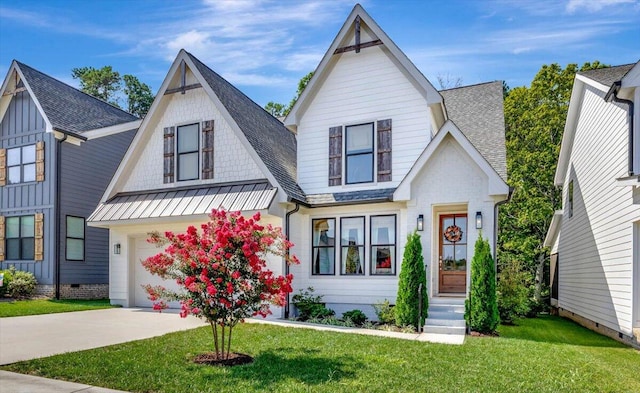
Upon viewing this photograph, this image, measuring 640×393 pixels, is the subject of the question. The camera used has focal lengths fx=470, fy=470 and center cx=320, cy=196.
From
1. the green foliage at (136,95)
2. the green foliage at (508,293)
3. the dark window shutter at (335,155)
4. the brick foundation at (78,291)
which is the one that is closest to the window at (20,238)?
the brick foundation at (78,291)

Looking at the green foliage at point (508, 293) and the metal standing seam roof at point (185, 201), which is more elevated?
the metal standing seam roof at point (185, 201)

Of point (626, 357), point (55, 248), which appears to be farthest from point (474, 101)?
point (55, 248)

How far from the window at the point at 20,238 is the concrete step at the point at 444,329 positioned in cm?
1418

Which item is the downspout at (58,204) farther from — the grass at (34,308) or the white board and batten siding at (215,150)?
the white board and batten siding at (215,150)

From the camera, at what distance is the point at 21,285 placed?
15594 mm

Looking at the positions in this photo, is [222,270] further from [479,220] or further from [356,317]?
[479,220]

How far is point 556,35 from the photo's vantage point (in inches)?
520

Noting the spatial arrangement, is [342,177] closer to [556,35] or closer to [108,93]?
[556,35]

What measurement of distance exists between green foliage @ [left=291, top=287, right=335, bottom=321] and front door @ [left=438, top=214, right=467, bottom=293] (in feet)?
10.6

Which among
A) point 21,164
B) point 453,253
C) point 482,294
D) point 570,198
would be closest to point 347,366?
point 482,294

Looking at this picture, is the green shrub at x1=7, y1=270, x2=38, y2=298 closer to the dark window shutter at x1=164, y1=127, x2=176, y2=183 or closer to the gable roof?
the dark window shutter at x1=164, y1=127, x2=176, y2=183

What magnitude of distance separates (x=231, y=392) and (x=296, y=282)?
24.3 feet

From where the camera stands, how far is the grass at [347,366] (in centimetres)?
580

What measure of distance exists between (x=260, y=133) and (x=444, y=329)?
7.94 meters
